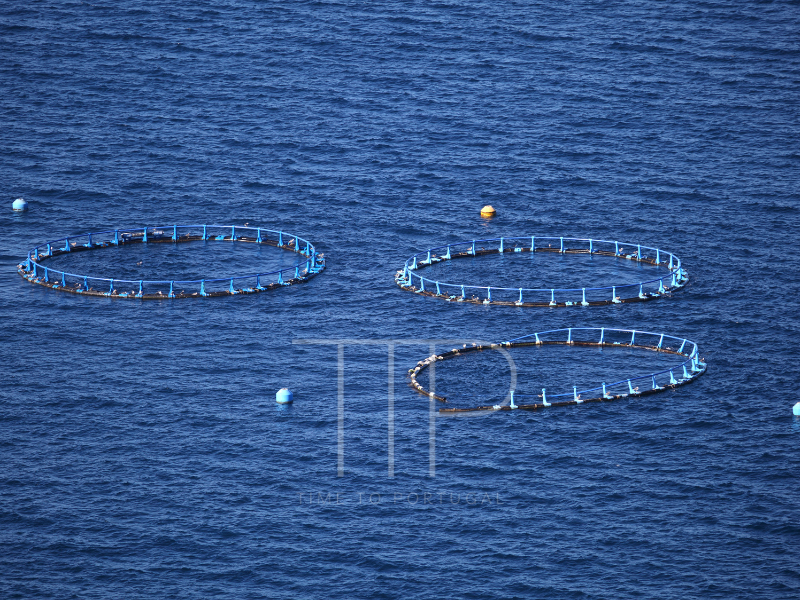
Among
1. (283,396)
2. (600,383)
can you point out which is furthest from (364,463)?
(600,383)

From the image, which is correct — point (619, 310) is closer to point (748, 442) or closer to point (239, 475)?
point (748, 442)

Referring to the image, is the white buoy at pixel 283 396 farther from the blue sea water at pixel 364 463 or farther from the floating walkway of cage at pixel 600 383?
the floating walkway of cage at pixel 600 383

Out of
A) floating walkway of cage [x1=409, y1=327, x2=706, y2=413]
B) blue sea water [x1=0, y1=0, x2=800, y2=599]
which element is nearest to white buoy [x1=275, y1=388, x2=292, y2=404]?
blue sea water [x1=0, y1=0, x2=800, y2=599]

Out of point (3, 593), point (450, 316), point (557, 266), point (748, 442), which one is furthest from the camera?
point (557, 266)

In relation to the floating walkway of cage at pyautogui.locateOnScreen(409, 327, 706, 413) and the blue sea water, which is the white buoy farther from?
the floating walkway of cage at pyautogui.locateOnScreen(409, 327, 706, 413)

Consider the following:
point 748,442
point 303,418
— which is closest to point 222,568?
point 303,418


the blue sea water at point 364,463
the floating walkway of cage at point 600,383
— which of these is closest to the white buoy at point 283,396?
the blue sea water at point 364,463

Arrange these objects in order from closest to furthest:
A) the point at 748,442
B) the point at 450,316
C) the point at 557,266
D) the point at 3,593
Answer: the point at 3,593
the point at 748,442
the point at 450,316
the point at 557,266

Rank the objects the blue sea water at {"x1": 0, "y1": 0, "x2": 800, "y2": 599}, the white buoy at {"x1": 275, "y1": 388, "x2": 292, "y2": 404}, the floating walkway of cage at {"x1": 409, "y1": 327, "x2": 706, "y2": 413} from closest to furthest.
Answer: the blue sea water at {"x1": 0, "y1": 0, "x2": 800, "y2": 599}
the floating walkway of cage at {"x1": 409, "y1": 327, "x2": 706, "y2": 413}
the white buoy at {"x1": 275, "y1": 388, "x2": 292, "y2": 404}
